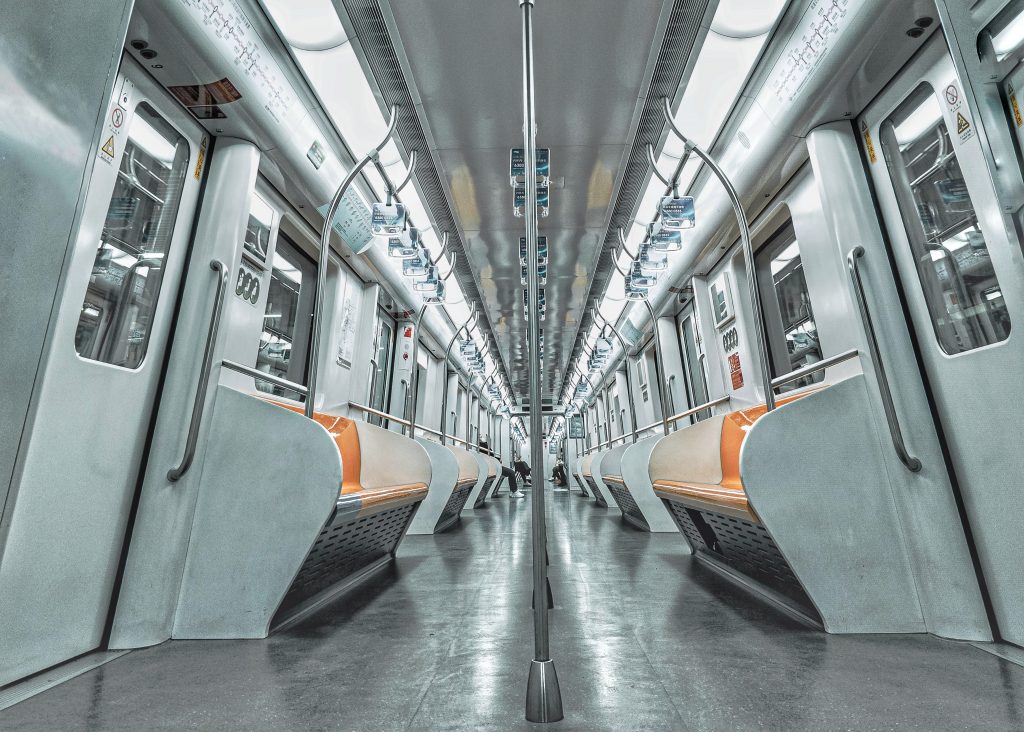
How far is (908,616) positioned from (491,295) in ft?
16.6

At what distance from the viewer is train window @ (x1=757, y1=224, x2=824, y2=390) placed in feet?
11.9

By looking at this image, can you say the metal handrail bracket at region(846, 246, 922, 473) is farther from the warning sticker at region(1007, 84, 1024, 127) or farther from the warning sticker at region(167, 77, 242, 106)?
the warning sticker at region(167, 77, 242, 106)

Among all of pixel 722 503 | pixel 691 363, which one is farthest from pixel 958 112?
pixel 691 363

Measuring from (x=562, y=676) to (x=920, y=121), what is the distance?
9.43ft

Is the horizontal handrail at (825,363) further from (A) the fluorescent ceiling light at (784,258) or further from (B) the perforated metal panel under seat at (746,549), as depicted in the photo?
(A) the fluorescent ceiling light at (784,258)

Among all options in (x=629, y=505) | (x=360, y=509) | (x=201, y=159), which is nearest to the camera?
(x=360, y=509)

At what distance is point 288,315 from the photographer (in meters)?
4.05

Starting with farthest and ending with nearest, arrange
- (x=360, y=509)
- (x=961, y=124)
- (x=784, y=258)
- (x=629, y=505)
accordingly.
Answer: (x=629, y=505), (x=784, y=258), (x=360, y=509), (x=961, y=124)

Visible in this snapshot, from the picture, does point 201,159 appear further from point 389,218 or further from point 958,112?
point 958,112

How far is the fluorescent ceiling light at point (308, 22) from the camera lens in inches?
90.2

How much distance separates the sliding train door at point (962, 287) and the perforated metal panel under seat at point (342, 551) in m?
2.66

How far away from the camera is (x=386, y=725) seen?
111cm

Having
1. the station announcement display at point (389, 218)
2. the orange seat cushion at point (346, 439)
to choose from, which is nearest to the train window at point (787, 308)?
the station announcement display at point (389, 218)

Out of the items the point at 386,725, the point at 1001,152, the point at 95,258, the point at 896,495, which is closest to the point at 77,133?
the point at 95,258
